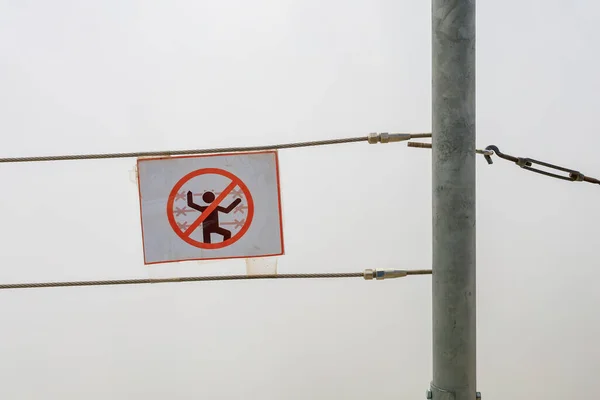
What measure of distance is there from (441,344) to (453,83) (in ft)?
1.31

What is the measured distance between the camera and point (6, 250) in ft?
4.99

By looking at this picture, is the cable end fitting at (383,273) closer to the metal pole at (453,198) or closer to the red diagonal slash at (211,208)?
the metal pole at (453,198)

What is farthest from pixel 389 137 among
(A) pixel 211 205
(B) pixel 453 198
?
(A) pixel 211 205

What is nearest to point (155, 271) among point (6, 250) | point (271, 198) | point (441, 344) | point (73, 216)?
point (73, 216)

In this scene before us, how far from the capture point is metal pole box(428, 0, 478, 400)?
0.90 meters

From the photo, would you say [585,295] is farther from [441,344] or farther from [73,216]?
[73,216]

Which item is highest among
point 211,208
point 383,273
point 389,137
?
point 389,137

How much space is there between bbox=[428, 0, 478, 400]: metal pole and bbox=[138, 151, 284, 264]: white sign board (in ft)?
1.08

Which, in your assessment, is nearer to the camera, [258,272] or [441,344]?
[441,344]

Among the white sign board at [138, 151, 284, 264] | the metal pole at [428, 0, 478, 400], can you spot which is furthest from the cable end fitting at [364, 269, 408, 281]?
the white sign board at [138, 151, 284, 264]

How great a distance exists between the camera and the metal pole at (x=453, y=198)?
902 mm

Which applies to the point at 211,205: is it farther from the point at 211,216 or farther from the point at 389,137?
the point at 389,137

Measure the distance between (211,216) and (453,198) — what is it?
45cm

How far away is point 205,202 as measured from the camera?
1142 millimetres
